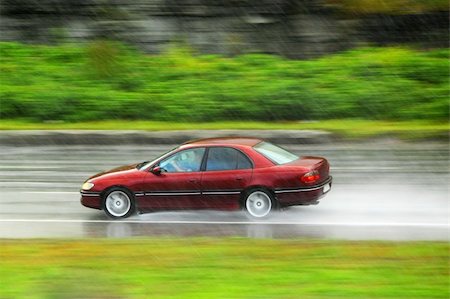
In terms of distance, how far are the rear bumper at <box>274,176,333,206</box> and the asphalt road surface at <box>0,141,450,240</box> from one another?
26 centimetres

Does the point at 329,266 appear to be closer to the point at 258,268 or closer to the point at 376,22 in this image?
the point at 258,268

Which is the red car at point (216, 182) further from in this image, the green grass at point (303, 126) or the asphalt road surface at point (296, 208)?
the green grass at point (303, 126)

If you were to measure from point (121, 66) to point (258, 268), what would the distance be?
1948 centimetres

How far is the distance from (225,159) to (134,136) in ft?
31.6

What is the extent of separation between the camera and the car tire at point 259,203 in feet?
39.0

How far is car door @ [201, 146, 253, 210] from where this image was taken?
39.4 ft

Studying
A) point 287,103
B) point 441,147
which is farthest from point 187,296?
point 287,103

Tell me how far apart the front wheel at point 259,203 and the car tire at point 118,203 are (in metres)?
1.88

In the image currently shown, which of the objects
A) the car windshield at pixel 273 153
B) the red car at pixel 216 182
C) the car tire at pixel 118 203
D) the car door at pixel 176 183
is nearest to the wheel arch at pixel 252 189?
the red car at pixel 216 182

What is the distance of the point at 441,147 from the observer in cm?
2014

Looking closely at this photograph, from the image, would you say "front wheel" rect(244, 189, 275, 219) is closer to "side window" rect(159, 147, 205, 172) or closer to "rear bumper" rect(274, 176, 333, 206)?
"rear bumper" rect(274, 176, 333, 206)

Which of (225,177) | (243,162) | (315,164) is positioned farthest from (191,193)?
(315,164)

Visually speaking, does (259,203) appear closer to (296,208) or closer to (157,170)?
(296,208)

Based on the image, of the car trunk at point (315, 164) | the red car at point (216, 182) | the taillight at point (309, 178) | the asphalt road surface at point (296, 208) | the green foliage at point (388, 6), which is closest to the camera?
the asphalt road surface at point (296, 208)
